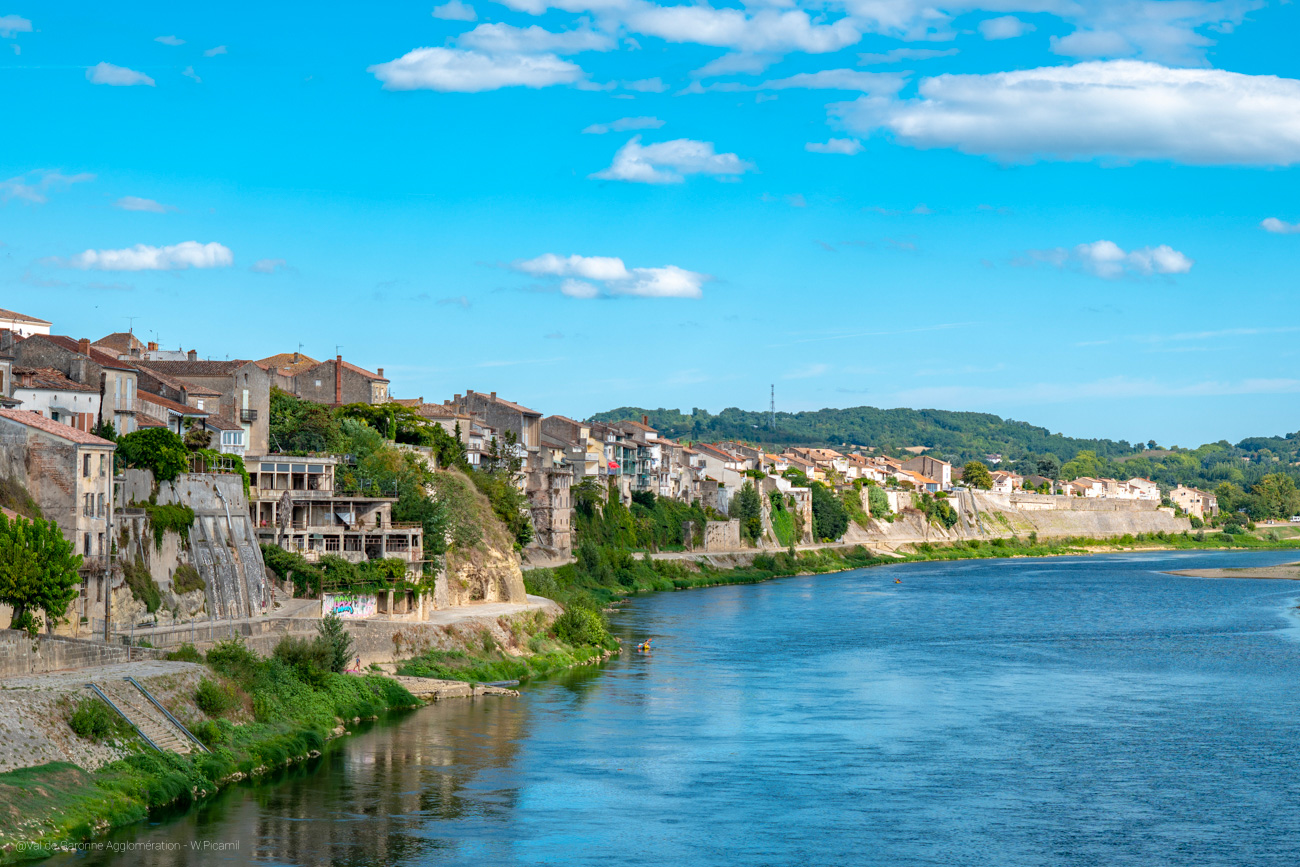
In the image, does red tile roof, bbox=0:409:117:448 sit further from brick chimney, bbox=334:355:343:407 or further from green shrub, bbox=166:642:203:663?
brick chimney, bbox=334:355:343:407

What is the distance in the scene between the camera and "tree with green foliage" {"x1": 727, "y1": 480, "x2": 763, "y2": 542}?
108312 mm

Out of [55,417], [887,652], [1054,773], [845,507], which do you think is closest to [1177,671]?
[887,652]

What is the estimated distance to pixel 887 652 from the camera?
2263 inches

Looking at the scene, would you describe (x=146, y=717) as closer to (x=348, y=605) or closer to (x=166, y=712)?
(x=166, y=712)

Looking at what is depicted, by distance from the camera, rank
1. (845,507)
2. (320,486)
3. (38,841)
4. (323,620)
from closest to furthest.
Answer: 1. (38,841)
2. (323,620)
3. (320,486)
4. (845,507)

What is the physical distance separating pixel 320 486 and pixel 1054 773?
28104 millimetres

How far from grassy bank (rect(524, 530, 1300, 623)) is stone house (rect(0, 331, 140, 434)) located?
57.9 feet

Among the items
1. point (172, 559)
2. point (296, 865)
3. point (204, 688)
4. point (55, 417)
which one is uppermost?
point (55, 417)

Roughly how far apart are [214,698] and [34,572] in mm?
4937

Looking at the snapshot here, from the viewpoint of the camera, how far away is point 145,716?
3072cm

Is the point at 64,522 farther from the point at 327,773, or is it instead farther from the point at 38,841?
the point at 38,841

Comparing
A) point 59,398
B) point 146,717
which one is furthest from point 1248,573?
point 146,717

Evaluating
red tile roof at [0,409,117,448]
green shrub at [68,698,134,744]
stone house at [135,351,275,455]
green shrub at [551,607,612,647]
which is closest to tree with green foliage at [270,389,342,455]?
stone house at [135,351,275,455]

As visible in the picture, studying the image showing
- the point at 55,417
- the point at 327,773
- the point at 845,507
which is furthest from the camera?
the point at 845,507
